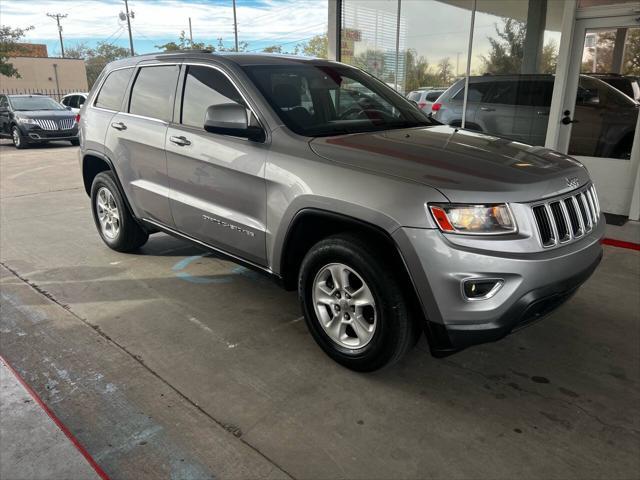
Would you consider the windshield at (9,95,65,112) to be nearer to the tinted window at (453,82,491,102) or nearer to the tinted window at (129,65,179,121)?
the tinted window at (453,82,491,102)

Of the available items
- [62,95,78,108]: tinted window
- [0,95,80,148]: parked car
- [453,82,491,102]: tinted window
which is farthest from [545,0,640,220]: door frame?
[62,95,78,108]: tinted window

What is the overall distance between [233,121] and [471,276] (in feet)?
5.82

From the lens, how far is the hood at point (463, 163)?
261 cm

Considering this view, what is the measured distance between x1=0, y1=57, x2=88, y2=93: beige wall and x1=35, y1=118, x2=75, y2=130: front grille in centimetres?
4136

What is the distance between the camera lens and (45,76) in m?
54.5

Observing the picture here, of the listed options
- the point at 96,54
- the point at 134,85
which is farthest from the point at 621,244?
the point at 96,54

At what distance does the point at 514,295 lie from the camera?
255cm

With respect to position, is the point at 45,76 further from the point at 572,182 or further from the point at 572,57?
the point at 572,182

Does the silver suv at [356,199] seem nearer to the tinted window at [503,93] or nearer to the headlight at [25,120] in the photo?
the tinted window at [503,93]

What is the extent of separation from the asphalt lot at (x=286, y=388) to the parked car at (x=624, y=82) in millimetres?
3139

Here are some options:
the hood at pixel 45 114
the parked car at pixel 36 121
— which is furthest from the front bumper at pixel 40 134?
the hood at pixel 45 114

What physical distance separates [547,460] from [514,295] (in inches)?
31.0

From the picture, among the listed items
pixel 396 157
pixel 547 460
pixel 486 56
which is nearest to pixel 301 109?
pixel 396 157

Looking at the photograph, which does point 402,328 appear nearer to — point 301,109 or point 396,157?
point 396,157
